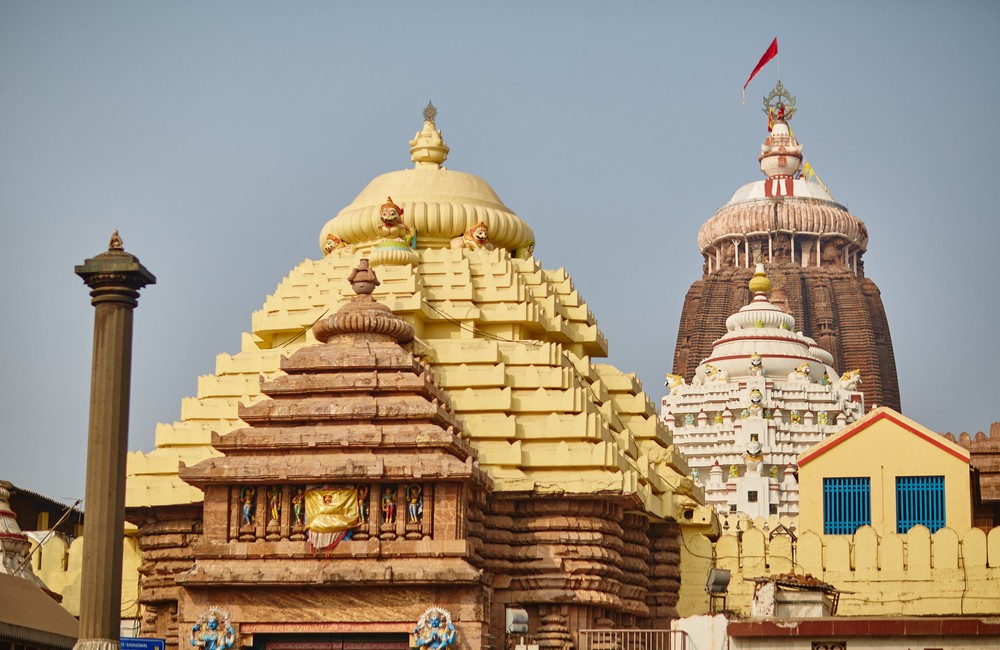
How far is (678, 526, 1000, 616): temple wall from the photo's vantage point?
51.9 metres

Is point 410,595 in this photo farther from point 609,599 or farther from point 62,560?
point 62,560

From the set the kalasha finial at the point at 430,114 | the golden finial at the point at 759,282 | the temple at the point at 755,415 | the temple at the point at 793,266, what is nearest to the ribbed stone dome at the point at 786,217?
the temple at the point at 793,266

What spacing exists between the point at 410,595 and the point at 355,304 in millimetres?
7157

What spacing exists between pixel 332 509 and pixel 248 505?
1788mm

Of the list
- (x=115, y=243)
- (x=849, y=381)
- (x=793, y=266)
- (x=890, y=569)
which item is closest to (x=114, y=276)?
(x=115, y=243)

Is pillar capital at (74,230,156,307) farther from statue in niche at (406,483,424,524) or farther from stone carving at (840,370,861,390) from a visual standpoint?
stone carving at (840,370,861,390)

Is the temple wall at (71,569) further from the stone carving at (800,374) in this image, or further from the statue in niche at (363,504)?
the stone carving at (800,374)

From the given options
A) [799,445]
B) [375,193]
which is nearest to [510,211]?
[375,193]

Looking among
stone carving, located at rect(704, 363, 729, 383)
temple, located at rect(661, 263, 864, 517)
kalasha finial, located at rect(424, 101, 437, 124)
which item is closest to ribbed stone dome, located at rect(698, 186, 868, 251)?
temple, located at rect(661, 263, 864, 517)

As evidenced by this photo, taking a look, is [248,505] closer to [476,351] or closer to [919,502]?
[476,351]

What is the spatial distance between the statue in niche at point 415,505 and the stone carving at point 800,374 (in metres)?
48.3

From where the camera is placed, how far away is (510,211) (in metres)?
59.3

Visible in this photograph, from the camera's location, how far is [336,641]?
146 ft

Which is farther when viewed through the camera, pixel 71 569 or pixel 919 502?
pixel 919 502
